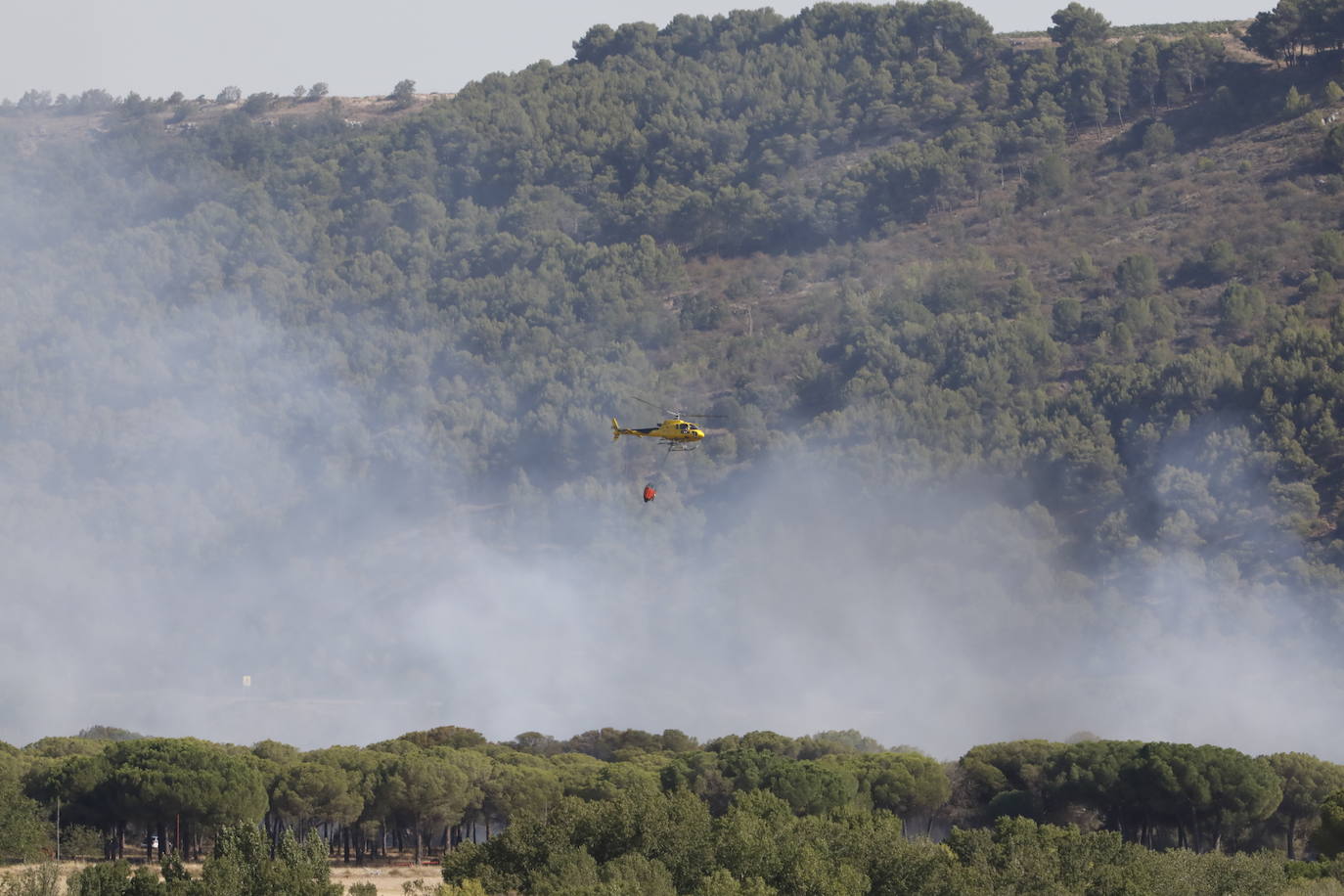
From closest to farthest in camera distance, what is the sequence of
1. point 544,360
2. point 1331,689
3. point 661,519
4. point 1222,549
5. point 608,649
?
point 1331,689 → point 1222,549 → point 608,649 → point 661,519 → point 544,360

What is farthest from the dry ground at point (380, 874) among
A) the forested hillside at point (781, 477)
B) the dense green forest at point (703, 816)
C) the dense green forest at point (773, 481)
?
the forested hillside at point (781, 477)

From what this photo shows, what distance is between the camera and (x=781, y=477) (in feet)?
535

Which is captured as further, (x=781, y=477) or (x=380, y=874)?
(x=781, y=477)

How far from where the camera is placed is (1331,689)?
412ft

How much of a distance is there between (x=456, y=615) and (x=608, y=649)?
13.5m

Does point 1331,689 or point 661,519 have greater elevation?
point 661,519

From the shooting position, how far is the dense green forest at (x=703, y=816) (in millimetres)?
55875

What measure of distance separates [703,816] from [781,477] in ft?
326

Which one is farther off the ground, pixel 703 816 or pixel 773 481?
pixel 773 481

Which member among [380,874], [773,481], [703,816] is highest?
[773,481]

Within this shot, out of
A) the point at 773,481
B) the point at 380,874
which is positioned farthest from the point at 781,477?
the point at 380,874

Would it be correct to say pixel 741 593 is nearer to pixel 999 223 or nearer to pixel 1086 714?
pixel 1086 714

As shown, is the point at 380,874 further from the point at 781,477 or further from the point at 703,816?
the point at 781,477

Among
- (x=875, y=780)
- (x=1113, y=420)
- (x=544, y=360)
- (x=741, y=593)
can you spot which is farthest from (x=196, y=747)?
(x=544, y=360)
